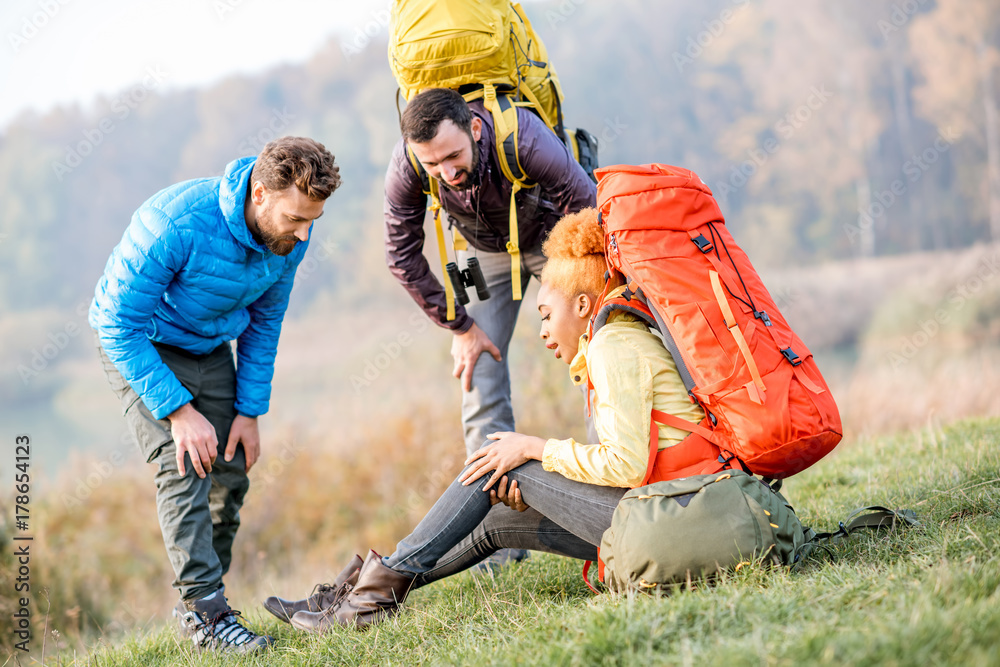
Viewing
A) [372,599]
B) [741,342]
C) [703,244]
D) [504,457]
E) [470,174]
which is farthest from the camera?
[470,174]

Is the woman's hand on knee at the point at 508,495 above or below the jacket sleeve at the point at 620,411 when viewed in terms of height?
below

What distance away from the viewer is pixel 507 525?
2654 millimetres

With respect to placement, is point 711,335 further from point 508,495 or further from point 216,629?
point 216,629

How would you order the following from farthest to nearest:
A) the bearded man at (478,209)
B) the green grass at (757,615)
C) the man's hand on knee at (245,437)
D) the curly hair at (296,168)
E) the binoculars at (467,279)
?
the binoculars at (467,279)
the man's hand on knee at (245,437)
the bearded man at (478,209)
the curly hair at (296,168)
the green grass at (757,615)

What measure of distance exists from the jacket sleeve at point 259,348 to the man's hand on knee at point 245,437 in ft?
0.13

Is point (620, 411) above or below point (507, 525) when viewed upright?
above

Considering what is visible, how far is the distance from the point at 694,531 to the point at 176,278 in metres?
2.25

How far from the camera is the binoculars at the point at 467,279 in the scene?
3.49 metres

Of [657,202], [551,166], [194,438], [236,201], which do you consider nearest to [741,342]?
[657,202]

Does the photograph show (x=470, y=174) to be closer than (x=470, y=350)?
Yes

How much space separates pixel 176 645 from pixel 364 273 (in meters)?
22.7

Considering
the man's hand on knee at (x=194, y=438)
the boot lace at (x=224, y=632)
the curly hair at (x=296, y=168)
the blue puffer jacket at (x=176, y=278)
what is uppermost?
the curly hair at (x=296, y=168)

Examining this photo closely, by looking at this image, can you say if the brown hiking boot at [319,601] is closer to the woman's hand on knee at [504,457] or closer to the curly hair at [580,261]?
the woman's hand on knee at [504,457]

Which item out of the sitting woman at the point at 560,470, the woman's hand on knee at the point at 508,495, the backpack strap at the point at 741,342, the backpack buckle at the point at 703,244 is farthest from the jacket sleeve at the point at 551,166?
the woman's hand on knee at the point at 508,495
